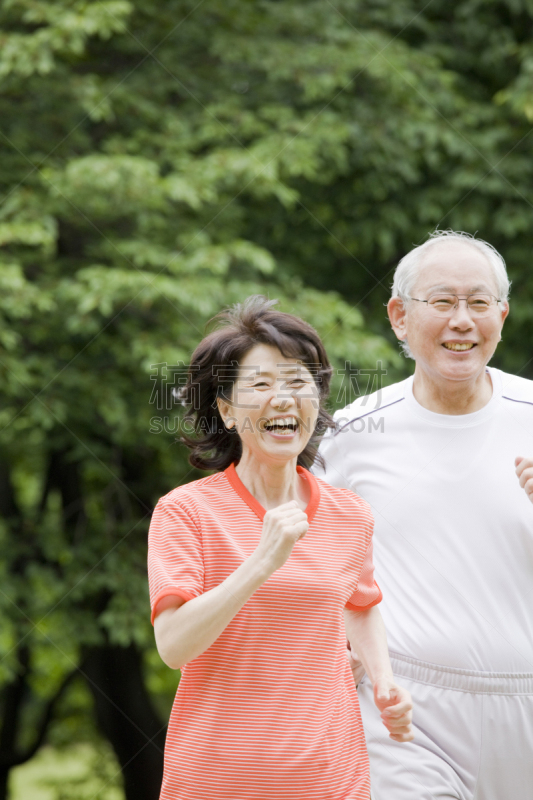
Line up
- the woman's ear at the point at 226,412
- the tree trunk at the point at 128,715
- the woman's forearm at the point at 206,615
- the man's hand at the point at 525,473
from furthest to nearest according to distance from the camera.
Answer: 1. the tree trunk at the point at 128,715
2. the man's hand at the point at 525,473
3. the woman's ear at the point at 226,412
4. the woman's forearm at the point at 206,615

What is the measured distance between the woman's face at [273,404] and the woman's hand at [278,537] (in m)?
0.27

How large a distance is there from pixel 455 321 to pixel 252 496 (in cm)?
85

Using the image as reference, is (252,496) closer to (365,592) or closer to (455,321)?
(365,592)

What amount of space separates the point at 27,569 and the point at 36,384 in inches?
54.2

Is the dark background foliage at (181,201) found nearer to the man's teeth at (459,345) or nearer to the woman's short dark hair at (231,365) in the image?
the man's teeth at (459,345)

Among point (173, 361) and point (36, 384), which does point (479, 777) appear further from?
point (36, 384)

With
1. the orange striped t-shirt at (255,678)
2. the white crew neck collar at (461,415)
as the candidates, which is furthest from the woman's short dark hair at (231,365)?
the white crew neck collar at (461,415)

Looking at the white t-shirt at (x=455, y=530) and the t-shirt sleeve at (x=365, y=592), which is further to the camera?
the white t-shirt at (x=455, y=530)

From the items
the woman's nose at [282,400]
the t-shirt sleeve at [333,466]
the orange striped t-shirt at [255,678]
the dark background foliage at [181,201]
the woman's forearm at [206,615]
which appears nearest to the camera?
the woman's forearm at [206,615]

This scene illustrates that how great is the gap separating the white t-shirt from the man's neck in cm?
3

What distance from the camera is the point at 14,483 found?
283 inches

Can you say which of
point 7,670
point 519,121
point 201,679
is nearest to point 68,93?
point 519,121

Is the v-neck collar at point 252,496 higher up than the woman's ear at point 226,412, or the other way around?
the woman's ear at point 226,412

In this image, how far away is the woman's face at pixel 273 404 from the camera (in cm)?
208
